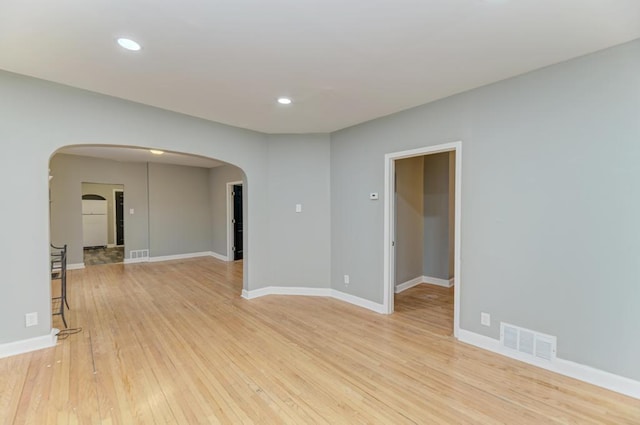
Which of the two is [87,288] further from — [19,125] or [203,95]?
[203,95]

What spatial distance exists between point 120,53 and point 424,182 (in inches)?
187

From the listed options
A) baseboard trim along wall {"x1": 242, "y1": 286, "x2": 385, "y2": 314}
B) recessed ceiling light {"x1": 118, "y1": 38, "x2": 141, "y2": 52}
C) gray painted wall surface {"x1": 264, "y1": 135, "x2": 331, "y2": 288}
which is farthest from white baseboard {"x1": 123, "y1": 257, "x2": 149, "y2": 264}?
recessed ceiling light {"x1": 118, "y1": 38, "x2": 141, "y2": 52}

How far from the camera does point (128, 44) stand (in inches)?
84.2

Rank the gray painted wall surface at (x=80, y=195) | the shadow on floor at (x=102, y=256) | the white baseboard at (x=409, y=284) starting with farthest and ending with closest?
the shadow on floor at (x=102, y=256)
the gray painted wall surface at (x=80, y=195)
the white baseboard at (x=409, y=284)

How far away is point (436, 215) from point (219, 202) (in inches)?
226

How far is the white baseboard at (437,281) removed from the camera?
514cm

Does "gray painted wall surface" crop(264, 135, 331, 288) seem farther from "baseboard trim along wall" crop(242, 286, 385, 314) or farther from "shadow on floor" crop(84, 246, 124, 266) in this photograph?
"shadow on floor" crop(84, 246, 124, 266)

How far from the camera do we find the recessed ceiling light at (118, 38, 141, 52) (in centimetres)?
208

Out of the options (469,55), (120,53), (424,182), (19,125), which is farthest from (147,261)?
(469,55)

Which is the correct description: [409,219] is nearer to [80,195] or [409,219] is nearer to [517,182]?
[517,182]

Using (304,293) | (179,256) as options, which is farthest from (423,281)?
(179,256)

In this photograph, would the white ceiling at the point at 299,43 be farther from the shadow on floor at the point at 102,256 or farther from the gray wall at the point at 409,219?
the shadow on floor at the point at 102,256

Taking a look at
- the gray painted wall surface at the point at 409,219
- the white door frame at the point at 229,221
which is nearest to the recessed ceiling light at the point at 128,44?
the gray painted wall surface at the point at 409,219

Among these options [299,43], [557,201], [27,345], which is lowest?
[27,345]
